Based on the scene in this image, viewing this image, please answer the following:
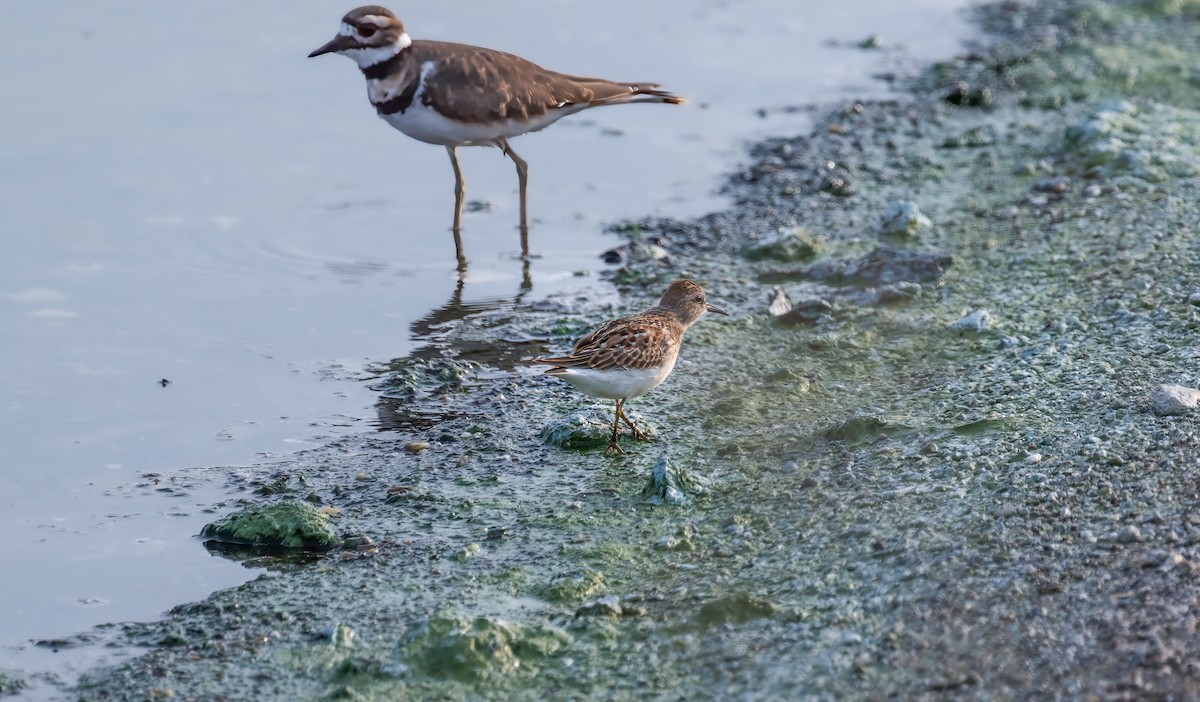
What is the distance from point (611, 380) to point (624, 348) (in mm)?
144

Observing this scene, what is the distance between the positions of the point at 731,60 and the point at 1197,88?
355 cm

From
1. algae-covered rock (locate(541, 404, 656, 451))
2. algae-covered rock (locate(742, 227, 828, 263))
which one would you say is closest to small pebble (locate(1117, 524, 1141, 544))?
algae-covered rock (locate(541, 404, 656, 451))

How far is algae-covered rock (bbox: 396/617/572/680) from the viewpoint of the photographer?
4211 mm

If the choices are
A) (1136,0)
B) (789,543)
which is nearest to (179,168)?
(789,543)

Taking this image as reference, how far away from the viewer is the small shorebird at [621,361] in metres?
5.63

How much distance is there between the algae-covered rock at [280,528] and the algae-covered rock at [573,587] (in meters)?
0.89

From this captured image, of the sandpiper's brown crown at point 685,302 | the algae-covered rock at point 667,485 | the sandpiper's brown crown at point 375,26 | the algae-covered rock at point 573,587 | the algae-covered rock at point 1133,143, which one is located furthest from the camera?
the algae-covered rock at point 1133,143

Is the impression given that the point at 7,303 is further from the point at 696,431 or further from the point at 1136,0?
the point at 1136,0

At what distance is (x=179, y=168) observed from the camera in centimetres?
916

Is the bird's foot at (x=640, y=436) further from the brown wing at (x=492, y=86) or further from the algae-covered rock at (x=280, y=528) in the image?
the brown wing at (x=492, y=86)

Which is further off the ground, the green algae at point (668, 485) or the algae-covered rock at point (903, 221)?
the algae-covered rock at point (903, 221)

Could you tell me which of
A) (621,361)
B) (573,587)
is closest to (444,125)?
(621,361)

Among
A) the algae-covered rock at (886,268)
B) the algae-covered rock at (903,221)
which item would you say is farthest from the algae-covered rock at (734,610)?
the algae-covered rock at (903,221)

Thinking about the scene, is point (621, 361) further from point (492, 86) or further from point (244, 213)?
point (244, 213)
